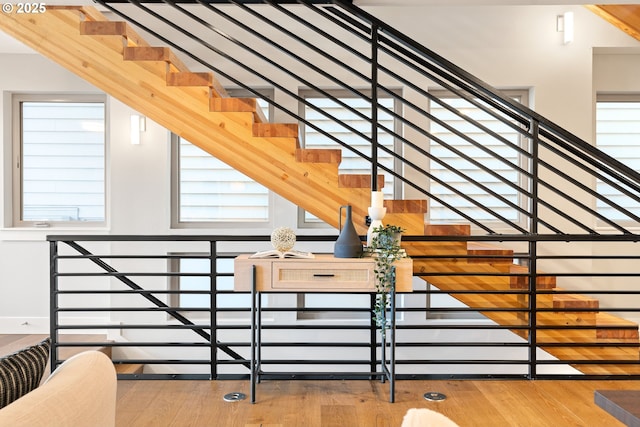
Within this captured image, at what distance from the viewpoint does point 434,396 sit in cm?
302

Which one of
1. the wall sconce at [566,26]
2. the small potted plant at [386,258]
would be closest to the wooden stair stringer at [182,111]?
the small potted plant at [386,258]

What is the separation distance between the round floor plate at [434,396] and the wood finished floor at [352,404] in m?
0.04

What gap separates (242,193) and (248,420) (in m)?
2.67

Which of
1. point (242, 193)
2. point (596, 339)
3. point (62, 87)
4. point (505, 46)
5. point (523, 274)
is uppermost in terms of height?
point (505, 46)

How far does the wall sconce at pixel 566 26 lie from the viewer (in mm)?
4812

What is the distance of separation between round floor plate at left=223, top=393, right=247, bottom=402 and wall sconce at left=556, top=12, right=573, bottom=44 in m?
3.89

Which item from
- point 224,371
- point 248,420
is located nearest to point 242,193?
point 224,371

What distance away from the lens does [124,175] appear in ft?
15.9

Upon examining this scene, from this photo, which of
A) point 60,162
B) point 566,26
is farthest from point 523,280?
point 60,162

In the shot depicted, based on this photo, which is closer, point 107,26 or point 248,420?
point 248,420

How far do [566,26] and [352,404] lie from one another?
3716 mm

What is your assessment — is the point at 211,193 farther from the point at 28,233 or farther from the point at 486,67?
the point at 486,67

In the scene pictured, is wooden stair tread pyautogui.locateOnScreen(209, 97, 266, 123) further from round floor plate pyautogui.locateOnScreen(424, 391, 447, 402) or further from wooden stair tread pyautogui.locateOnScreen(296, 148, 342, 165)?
round floor plate pyautogui.locateOnScreen(424, 391, 447, 402)

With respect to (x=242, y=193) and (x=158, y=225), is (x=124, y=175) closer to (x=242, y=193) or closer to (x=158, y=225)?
(x=158, y=225)
